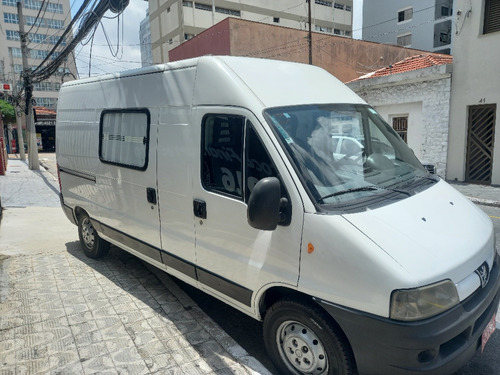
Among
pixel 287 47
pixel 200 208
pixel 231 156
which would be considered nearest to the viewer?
pixel 231 156

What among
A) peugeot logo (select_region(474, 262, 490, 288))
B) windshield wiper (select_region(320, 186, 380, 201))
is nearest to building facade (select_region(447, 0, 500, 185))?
peugeot logo (select_region(474, 262, 490, 288))

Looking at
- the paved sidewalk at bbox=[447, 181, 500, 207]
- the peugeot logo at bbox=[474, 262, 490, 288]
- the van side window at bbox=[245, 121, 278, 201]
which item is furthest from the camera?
the paved sidewalk at bbox=[447, 181, 500, 207]

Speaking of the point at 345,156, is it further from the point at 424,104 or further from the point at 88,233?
the point at 424,104

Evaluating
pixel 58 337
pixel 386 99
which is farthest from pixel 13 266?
pixel 386 99

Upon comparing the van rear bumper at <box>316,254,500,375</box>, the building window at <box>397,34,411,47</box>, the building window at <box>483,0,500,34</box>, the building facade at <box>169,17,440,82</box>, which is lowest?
the van rear bumper at <box>316,254,500,375</box>

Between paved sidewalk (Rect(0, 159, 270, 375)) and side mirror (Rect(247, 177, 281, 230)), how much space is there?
1.24m

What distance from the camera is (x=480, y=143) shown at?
1184cm

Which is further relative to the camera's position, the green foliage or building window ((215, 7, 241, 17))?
building window ((215, 7, 241, 17))

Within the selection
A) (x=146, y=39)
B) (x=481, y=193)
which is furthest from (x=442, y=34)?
(x=481, y=193)

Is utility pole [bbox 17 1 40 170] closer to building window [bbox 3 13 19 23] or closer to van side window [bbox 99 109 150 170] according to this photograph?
van side window [bbox 99 109 150 170]

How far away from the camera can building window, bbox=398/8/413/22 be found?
40.5 metres

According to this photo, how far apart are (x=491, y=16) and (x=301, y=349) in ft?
42.3

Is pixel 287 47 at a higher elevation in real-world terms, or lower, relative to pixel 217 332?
higher

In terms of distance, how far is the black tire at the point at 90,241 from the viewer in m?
5.17
